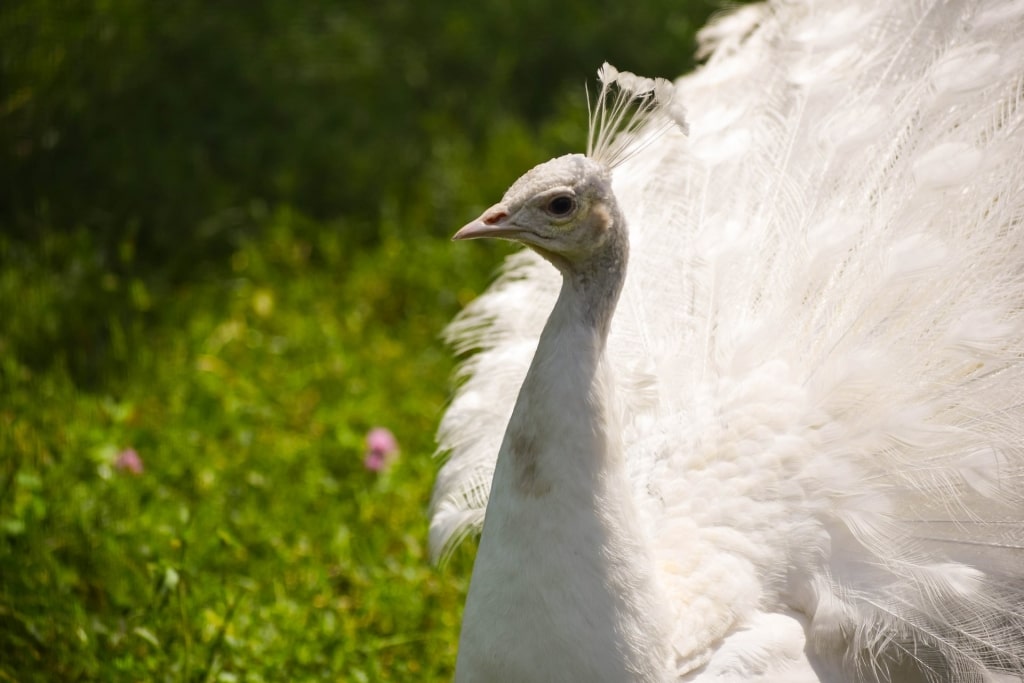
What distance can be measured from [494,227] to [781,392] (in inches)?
34.5

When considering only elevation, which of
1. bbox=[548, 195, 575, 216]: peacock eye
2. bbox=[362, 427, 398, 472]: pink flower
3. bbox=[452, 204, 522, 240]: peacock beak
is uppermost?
bbox=[548, 195, 575, 216]: peacock eye

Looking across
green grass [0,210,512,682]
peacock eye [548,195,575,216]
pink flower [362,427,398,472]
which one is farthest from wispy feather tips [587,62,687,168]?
pink flower [362,427,398,472]

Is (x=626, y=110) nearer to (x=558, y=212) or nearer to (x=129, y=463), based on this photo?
(x=558, y=212)

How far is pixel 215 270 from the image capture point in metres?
5.19

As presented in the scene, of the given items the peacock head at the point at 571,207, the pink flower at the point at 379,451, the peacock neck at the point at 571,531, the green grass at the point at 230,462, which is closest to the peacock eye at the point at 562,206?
the peacock head at the point at 571,207

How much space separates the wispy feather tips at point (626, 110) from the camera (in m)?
2.31

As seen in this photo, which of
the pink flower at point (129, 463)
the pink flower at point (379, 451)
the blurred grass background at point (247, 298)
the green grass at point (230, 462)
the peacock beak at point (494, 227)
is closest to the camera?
the peacock beak at point (494, 227)

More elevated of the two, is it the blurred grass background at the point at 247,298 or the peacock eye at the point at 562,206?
the peacock eye at the point at 562,206

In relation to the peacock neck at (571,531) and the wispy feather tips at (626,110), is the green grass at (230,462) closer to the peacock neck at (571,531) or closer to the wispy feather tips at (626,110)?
the peacock neck at (571,531)

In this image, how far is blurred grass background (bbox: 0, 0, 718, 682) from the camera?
10.7 feet

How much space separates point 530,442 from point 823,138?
135cm

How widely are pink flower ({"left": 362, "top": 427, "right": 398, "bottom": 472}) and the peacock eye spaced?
2078 mm

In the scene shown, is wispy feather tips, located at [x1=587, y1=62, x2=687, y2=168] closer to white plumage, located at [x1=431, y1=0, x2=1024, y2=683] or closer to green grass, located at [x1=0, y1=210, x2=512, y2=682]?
white plumage, located at [x1=431, y1=0, x2=1024, y2=683]

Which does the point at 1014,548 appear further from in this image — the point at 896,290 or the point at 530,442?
the point at 530,442
